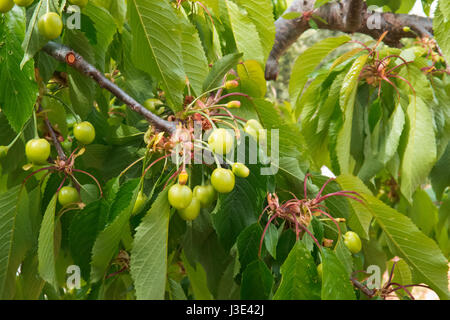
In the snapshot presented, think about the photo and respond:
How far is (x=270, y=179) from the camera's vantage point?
71 centimetres

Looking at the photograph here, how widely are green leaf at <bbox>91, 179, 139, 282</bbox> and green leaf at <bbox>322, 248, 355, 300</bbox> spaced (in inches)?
10.2

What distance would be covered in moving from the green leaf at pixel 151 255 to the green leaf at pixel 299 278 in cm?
15

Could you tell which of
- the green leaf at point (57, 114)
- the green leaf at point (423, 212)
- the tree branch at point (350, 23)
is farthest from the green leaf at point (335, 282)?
the green leaf at point (423, 212)

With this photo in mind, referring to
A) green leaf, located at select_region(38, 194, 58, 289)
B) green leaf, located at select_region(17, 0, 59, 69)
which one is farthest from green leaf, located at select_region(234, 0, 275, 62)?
green leaf, located at select_region(38, 194, 58, 289)

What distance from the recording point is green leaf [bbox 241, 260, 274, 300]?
627 millimetres

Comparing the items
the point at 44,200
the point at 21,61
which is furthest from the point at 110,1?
the point at 44,200

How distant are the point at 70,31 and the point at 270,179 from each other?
410 mm

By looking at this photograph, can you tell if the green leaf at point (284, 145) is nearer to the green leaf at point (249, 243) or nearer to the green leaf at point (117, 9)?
the green leaf at point (249, 243)

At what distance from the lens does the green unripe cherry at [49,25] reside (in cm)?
59

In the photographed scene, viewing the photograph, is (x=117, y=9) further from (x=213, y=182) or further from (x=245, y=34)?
(x=213, y=182)

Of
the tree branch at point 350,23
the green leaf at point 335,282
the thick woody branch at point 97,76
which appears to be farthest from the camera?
the tree branch at point 350,23

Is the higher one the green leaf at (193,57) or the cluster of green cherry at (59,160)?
the green leaf at (193,57)

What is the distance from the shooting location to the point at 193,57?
2.48 feet
